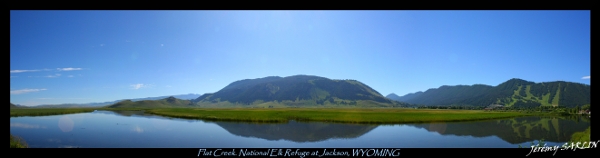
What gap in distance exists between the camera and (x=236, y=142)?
61.0 feet

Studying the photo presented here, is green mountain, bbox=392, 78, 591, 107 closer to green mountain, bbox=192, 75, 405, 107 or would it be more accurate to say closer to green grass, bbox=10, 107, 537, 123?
green mountain, bbox=192, 75, 405, 107

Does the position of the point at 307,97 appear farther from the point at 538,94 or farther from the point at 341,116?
the point at 341,116

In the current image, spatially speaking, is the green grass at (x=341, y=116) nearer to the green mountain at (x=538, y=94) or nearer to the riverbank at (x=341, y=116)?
the riverbank at (x=341, y=116)

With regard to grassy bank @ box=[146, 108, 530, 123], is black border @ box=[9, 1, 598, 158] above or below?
above

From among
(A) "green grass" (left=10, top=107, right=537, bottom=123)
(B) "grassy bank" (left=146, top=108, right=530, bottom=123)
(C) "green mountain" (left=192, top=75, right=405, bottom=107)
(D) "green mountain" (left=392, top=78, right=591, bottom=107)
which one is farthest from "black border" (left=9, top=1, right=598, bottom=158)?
(C) "green mountain" (left=192, top=75, right=405, bottom=107)
